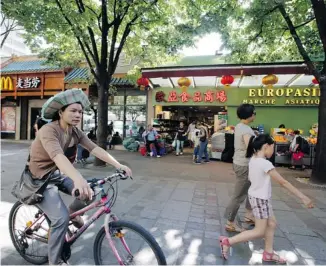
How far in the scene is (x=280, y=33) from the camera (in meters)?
8.17

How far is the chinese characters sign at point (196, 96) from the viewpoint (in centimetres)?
1270

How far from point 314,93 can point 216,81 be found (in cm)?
475

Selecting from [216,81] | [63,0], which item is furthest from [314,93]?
[63,0]

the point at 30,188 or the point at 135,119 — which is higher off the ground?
the point at 135,119

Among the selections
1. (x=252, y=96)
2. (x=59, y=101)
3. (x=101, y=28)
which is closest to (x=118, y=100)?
(x=101, y=28)

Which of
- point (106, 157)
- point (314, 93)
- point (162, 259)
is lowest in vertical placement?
point (162, 259)

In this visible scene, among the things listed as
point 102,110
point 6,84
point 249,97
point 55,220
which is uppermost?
point 6,84

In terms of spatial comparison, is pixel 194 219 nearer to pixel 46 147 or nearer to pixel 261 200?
pixel 261 200

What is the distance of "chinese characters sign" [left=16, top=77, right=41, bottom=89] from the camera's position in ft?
47.1

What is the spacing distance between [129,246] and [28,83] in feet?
49.9

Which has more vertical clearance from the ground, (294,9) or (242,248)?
(294,9)

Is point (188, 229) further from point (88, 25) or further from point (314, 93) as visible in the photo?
point (314, 93)

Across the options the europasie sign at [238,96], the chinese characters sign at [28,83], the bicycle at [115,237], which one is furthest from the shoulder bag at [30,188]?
the chinese characters sign at [28,83]

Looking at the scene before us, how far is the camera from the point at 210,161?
33.3 feet
